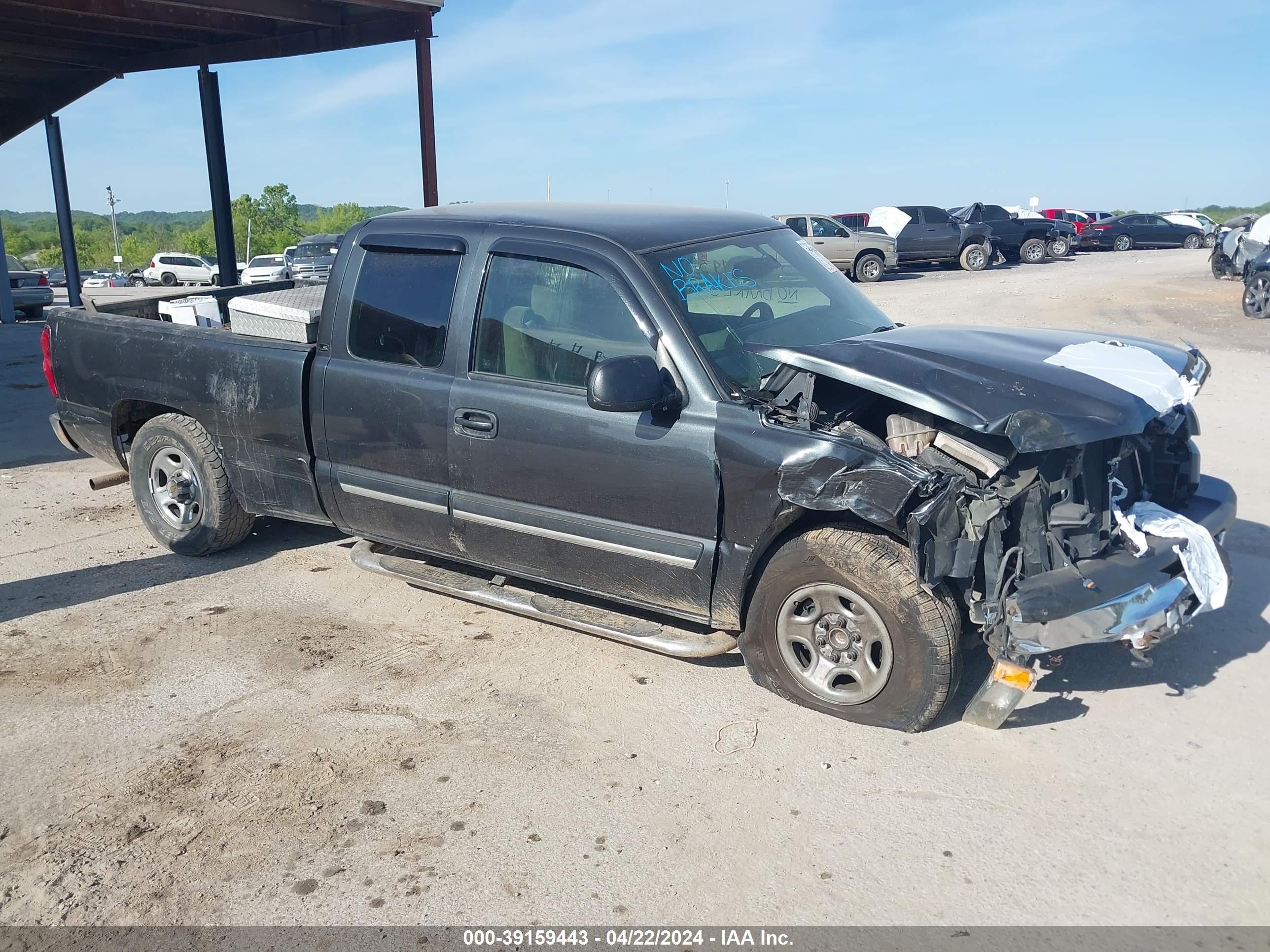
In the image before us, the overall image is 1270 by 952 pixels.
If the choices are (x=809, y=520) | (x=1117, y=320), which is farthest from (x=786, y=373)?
(x=1117, y=320)

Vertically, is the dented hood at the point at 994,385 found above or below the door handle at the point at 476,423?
above

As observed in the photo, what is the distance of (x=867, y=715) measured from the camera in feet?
11.7

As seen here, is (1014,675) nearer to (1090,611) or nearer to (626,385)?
(1090,611)

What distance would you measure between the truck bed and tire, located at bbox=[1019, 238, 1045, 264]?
100 feet

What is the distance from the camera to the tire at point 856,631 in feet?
11.0

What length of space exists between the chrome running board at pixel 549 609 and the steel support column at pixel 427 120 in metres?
8.12

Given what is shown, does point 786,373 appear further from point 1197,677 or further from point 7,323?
point 7,323

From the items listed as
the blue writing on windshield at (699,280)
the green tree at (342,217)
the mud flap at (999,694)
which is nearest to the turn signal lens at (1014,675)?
the mud flap at (999,694)

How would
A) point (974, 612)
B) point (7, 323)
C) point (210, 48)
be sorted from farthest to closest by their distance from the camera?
point (7, 323)
point (210, 48)
point (974, 612)

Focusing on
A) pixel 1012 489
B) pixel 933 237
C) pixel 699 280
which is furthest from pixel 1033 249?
pixel 1012 489

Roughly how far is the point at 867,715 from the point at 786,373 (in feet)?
4.27

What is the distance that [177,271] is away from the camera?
4512 cm

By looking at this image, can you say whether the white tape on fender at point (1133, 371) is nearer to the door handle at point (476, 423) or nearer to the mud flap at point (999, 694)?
the mud flap at point (999, 694)

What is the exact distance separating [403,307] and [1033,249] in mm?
30979
